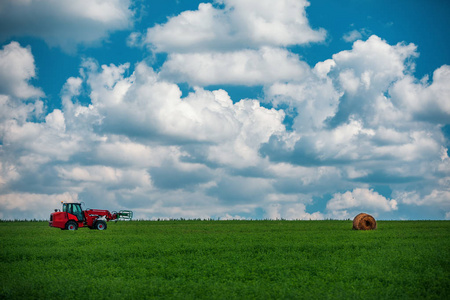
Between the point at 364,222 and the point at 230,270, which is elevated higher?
the point at 364,222

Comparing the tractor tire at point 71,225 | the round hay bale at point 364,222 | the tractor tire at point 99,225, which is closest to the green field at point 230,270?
the round hay bale at point 364,222

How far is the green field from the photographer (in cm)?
1334

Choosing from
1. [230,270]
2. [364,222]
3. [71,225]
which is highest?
[364,222]

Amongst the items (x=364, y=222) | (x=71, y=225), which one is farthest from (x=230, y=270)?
(x=71, y=225)

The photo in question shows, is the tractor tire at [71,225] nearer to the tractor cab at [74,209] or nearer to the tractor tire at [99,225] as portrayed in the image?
the tractor cab at [74,209]

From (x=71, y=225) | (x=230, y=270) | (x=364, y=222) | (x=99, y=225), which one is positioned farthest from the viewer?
(x=99, y=225)

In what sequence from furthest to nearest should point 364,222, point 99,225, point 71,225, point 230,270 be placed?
point 99,225, point 71,225, point 364,222, point 230,270

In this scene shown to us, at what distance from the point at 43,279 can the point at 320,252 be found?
11.9 meters

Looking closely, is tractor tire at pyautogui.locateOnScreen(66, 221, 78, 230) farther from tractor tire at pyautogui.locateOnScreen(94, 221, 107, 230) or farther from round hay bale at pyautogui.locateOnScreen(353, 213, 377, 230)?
round hay bale at pyautogui.locateOnScreen(353, 213, 377, 230)

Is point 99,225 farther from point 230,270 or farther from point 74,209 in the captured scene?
point 230,270

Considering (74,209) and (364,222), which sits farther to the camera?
(74,209)

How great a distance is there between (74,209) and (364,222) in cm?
2407

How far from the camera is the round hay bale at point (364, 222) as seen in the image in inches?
1352

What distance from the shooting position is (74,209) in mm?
37188
